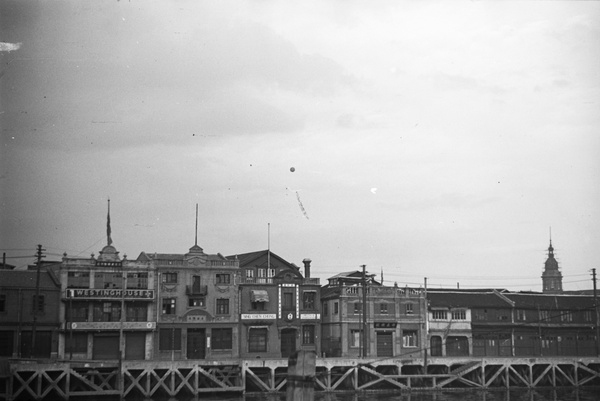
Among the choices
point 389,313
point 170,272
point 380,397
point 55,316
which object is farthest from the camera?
point 389,313

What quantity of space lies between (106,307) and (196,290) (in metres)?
8.86

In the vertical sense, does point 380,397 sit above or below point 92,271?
below

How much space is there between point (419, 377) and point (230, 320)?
20.0 m

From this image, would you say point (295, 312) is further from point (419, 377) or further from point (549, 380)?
point (549, 380)

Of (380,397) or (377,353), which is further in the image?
(377,353)

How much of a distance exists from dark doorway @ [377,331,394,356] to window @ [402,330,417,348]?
1685 millimetres

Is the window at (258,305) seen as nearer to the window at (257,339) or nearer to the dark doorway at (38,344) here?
the window at (257,339)

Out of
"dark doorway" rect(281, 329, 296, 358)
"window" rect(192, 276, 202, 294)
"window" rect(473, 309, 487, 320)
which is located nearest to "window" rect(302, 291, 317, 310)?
"dark doorway" rect(281, 329, 296, 358)

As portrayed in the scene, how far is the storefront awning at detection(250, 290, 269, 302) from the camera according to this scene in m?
74.8

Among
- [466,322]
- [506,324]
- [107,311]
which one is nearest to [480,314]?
[466,322]

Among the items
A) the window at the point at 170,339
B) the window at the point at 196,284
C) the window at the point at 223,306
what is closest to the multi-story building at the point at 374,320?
the window at the point at 223,306

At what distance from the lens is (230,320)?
243 ft

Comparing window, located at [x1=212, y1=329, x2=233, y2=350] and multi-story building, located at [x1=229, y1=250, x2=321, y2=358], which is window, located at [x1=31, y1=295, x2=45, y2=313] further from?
multi-story building, located at [x1=229, y1=250, x2=321, y2=358]

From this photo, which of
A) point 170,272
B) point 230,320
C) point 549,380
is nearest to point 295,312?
point 230,320
